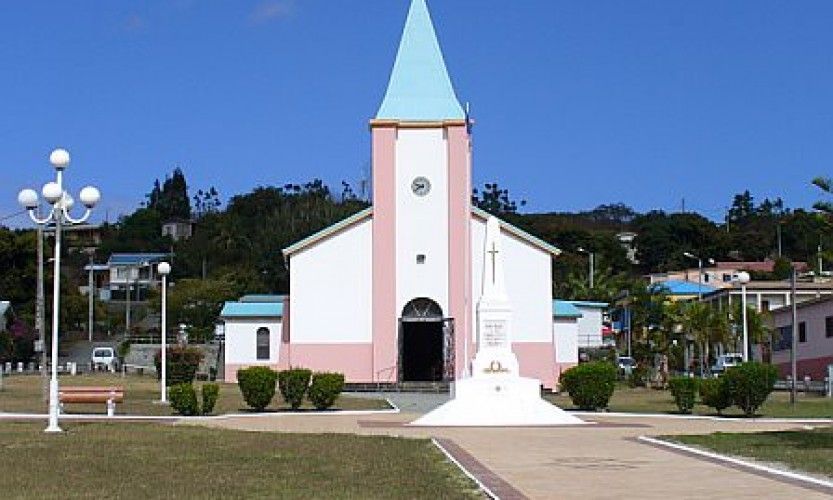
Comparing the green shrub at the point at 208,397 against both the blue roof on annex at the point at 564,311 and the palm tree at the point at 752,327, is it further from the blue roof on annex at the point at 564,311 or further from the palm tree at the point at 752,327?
the palm tree at the point at 752,327

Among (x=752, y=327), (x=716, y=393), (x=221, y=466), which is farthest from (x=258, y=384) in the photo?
(x=752, y=327)

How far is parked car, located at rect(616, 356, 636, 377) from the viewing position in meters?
56.6

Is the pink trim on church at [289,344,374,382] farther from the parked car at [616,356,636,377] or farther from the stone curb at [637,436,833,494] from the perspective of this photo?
the stone curb at [637,436,833,494]

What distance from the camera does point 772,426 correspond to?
84.2 ft

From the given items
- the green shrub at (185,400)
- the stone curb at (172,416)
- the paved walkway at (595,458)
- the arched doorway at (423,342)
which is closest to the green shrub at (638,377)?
the arched doorway at (423,342)

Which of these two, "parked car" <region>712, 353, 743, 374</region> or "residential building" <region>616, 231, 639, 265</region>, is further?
"residential building" <region>616, 231, 639, 265</region>

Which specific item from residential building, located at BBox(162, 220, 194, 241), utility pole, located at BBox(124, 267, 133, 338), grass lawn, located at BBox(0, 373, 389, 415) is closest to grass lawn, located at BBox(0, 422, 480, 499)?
grass lawn, located at BBox(0, 373, 389, 415)

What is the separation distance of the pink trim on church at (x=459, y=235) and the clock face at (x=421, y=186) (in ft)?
3.14

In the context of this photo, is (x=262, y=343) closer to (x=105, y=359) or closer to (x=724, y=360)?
(x=105, y=359)

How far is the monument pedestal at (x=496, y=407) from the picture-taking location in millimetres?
27156

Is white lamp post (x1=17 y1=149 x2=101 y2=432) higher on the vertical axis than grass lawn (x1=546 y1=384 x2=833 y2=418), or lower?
higher

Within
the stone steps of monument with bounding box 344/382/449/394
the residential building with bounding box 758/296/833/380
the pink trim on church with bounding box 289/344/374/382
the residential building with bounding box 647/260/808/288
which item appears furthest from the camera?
the residential building with bounding box 647/260/808/288

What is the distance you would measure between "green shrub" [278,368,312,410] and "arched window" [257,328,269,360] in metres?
20.8

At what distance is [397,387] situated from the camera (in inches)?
1898
